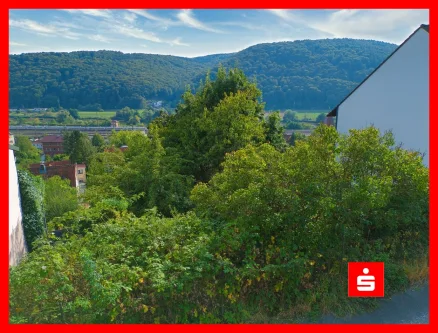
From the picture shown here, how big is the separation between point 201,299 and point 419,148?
30.1 ft

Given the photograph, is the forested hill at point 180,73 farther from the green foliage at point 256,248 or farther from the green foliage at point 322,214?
the green foliage at point 322,214

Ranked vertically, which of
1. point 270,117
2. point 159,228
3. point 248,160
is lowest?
point 159,228

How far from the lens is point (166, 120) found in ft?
62.1

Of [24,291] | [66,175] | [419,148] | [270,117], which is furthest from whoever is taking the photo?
[66,175]

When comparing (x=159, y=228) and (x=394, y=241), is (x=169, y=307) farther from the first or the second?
(x=394, y=241)

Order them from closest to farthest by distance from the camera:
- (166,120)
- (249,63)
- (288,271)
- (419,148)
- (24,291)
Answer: (24,291), (288,271), (419,148), (166,120), (249,63)

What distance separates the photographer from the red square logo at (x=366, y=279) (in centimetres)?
618

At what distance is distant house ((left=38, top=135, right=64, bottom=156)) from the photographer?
216 ft

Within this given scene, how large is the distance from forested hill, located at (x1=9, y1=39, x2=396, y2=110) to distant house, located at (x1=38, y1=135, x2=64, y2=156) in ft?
96.4

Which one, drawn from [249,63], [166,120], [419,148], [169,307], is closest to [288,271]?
[169,307]

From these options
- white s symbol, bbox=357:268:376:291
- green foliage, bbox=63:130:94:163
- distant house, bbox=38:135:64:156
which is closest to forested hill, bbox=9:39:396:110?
white s symbol, bbox=357:268:376:291

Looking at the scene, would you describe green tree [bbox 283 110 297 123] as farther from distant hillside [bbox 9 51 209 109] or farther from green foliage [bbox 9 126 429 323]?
green foliage [bbox 9 126 429 323]

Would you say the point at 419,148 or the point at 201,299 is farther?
the point at 419,148

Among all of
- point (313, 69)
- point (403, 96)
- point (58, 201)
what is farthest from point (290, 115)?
point (58, 201)
